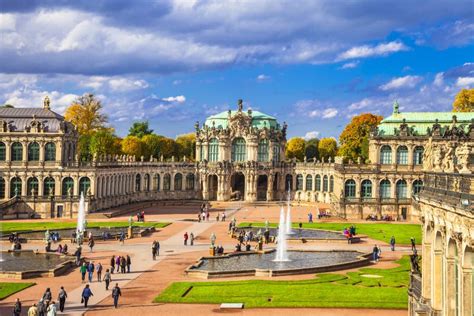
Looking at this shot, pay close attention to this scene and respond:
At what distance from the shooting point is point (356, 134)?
143000 millimetres

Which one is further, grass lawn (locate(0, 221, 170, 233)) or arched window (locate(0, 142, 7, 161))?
arched window (locate(0, 142, 7, 161))

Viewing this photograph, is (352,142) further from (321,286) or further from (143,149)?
(321,286)

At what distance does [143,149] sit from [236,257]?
9846 centimetres

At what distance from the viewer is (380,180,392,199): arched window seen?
103m

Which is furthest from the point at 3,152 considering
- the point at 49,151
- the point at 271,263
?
the point at 271,263

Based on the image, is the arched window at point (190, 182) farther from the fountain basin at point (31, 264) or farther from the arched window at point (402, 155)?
the fountain basin at point (31, 264)

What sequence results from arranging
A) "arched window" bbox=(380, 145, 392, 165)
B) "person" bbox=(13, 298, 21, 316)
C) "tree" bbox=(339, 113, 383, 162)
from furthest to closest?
"tree" bbox=(339, 113, 383, 162)
"arched window" bbox=(380, 145, 392, 165)
"person" bbox=(13, 298, 21, 316)

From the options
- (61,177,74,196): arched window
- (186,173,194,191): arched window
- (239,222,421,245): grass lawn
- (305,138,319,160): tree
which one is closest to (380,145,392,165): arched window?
(239,222,421,245): grass lawn

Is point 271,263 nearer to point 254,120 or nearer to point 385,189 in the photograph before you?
point 385,189

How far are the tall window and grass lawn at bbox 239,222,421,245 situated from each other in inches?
560

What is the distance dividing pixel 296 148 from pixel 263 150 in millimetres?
51569

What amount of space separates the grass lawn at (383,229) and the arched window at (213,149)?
43455 mm

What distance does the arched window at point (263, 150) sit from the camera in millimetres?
129250

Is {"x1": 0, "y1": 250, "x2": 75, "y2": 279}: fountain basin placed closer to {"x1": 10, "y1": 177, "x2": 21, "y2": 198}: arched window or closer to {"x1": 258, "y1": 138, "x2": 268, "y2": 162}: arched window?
{"x1": 10, "y1": 177, "x2": 21, "y2": 198}: arched window
